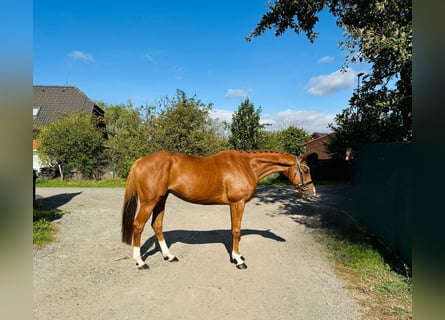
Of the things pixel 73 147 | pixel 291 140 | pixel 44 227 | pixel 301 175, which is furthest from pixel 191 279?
pixel 291 140

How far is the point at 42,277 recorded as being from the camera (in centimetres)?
400

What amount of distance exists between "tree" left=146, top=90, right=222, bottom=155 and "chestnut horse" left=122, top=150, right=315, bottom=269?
477 inches

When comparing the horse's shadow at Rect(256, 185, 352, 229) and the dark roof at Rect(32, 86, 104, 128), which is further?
the dark roof at Rect(32, 86, 104, 128)

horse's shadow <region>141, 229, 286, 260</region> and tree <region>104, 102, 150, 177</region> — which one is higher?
tree <region>104, 102, 150, 177</region>

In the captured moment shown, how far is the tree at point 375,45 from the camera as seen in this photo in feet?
13.5

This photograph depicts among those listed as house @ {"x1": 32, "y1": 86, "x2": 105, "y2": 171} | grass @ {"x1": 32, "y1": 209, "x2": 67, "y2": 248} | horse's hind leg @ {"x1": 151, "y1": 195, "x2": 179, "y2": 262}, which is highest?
house @ {"x1": 32, "y1": 86, "x2": 105, "y2": 171}

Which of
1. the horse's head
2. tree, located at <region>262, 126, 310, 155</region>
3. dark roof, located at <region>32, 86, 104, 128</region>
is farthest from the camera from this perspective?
tree, located at <region>262, 126, 310, 155</region>

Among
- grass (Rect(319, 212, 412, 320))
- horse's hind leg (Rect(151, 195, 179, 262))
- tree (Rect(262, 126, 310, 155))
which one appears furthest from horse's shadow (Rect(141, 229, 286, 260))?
tree (Rect(262, 126, 310, 155))

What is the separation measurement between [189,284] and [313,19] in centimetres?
717

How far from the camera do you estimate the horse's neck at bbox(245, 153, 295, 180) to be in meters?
4.92

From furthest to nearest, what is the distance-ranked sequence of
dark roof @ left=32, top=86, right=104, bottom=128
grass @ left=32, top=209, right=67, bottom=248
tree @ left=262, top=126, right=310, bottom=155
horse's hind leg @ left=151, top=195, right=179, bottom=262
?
tree @ left=262, top=126, right=310, bottom=155 < dark roof @ left=32, top=86, right=104, bottom=128 < grass @ left=32, top=209, right=67, bottom=248 < horse's hind leg @ left=151, top=195, right=179, bottom=262

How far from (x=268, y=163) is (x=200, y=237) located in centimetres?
244

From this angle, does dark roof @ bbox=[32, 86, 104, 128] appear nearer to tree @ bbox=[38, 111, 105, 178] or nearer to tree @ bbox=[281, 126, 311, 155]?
tree @ bbox=[38, 111, 105, 178]
